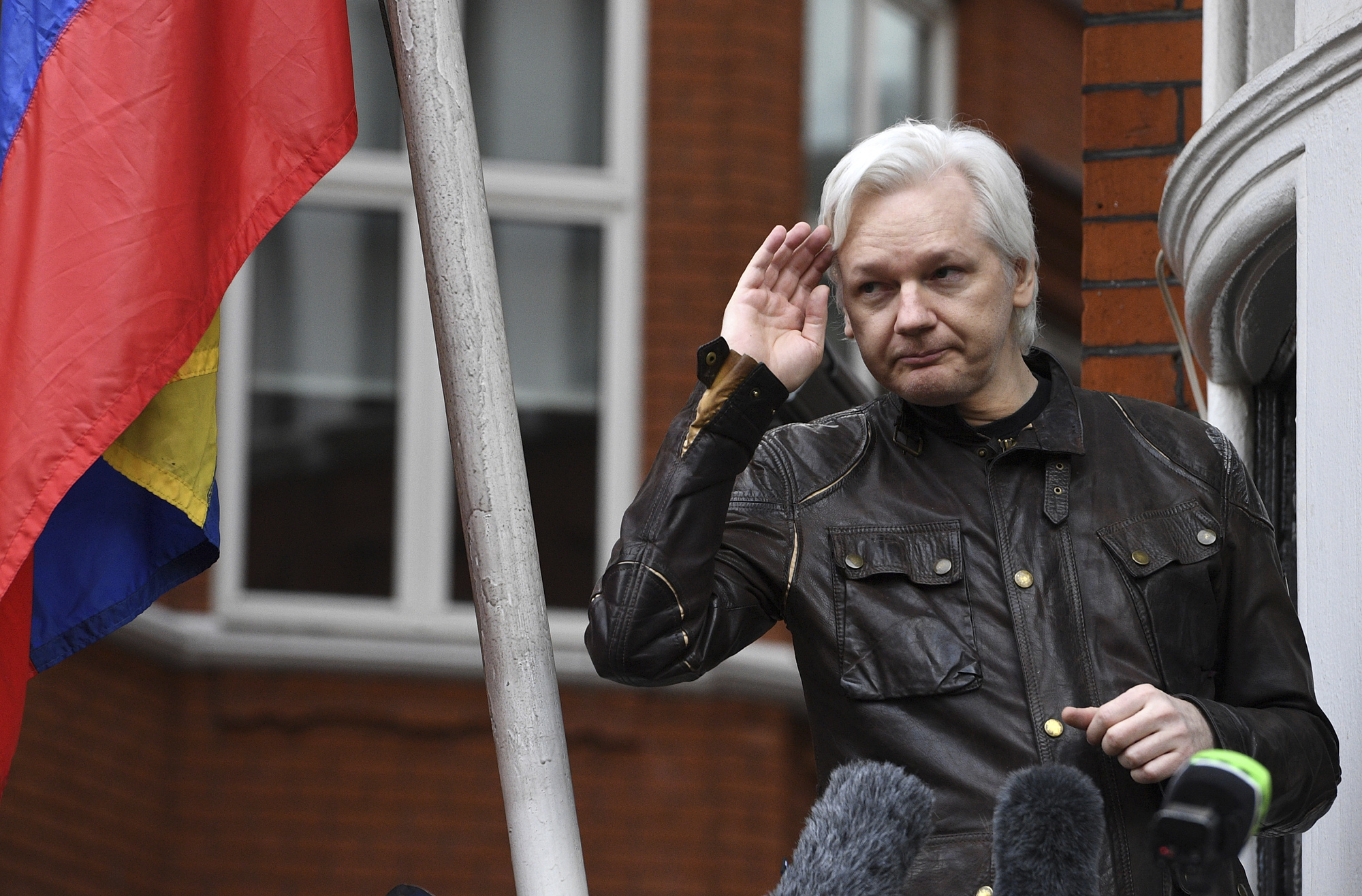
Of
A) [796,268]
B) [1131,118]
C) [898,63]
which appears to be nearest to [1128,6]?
[1131,118]

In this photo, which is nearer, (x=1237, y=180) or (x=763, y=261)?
(x=763, y=261)

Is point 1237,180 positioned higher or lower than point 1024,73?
lower

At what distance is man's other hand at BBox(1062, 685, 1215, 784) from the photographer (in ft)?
7.57

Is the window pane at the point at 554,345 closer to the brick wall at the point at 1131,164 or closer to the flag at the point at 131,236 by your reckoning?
the brick wall at the point at 1131,164

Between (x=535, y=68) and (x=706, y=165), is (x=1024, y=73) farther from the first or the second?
(x=535, y=68)

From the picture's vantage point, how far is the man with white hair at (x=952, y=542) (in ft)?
8.22

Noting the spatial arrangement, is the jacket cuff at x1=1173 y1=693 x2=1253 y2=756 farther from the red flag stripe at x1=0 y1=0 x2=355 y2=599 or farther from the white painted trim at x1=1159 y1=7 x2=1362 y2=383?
the red flag stripe at x1=0 y1=0 x2=355 y2=599

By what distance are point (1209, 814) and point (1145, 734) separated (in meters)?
0.37

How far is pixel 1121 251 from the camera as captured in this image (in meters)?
4.60

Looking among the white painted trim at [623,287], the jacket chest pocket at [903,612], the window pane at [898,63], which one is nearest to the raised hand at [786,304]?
the jacket chest pocket at [903,612]

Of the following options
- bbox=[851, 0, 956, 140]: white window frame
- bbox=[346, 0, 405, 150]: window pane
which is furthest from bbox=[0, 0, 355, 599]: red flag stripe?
bbox=[851, 0, 956, 140]: white window frame

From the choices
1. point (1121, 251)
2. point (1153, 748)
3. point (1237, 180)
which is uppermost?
point (1121, 251)

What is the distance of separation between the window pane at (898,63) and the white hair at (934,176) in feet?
21.1

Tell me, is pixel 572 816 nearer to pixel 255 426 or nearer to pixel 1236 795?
pixel 1236 795
